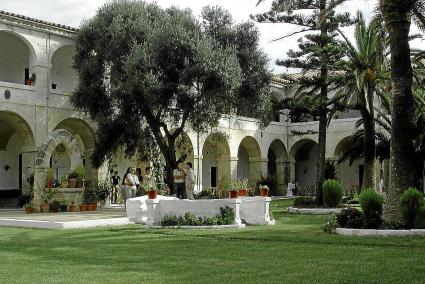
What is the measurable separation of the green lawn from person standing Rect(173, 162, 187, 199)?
22.0 ft

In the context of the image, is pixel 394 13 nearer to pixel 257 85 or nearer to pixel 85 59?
pixel 257 85

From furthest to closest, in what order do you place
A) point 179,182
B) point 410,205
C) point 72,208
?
point 72,208
point 179,182
point 410,205

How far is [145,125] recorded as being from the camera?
80.0ft

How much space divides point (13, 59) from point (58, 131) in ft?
24.6

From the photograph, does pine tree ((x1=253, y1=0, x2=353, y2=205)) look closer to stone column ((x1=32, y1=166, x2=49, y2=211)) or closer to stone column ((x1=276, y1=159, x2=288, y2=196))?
stone column ((x1=32, y1=166, x2=49, y2=211))

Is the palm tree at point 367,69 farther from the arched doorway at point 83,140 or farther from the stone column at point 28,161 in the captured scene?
the stone column at point 28,161

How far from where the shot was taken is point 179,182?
19.9 metres

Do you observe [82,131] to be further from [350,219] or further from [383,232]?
[383,232]

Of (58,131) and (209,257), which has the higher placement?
(58,131)

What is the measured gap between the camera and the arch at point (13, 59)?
1078 inches

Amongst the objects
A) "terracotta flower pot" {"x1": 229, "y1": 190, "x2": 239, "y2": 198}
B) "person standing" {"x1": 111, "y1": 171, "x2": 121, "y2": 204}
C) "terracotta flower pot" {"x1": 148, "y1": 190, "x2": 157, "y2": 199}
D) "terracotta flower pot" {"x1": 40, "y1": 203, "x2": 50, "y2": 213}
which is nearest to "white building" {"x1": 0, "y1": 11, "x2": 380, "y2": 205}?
"person standing" {"x1": 111, "y1": 171, "x2": 121, "y2": 204}

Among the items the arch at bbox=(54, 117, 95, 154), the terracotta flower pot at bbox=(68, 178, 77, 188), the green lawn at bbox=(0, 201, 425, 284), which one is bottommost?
the green lawn at bbox=(0, 201, 425, 284)

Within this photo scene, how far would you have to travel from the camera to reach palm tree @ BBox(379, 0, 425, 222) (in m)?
12.5

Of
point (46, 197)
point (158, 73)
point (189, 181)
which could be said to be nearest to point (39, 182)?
point (46, 197)
